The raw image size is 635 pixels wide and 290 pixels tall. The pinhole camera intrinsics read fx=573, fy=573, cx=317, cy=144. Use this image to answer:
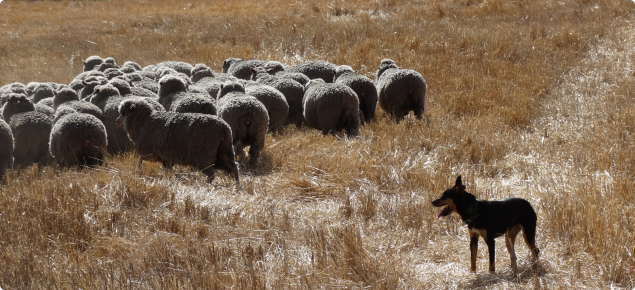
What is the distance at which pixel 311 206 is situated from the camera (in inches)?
218

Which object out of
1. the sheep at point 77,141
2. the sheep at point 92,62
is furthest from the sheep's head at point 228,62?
the sheep at point 77,141

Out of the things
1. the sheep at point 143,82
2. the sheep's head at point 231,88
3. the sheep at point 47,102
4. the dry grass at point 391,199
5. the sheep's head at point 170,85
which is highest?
the sheep's head at point 170,85

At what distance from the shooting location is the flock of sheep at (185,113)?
6.65 metres

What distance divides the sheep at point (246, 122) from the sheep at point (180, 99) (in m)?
0.29

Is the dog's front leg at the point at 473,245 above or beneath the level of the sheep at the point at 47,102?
beneath

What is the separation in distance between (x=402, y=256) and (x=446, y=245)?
406mm

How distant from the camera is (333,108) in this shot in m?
8.40

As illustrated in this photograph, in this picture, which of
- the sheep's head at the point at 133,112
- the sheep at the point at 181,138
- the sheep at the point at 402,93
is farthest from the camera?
the sheep at the point at 402,93

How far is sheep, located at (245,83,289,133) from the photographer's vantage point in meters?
8.44

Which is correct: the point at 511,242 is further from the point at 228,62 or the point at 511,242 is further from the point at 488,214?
the point at 228,62

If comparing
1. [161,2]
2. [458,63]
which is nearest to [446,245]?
[458,63]

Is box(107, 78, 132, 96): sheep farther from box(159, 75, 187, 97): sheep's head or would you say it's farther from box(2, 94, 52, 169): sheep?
box(2, 94, 52, 169): sheep

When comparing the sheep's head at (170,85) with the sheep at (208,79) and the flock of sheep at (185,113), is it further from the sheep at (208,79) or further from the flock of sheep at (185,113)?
the sheep at (208,79)

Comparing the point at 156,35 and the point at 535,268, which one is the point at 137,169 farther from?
the point at 156,35
